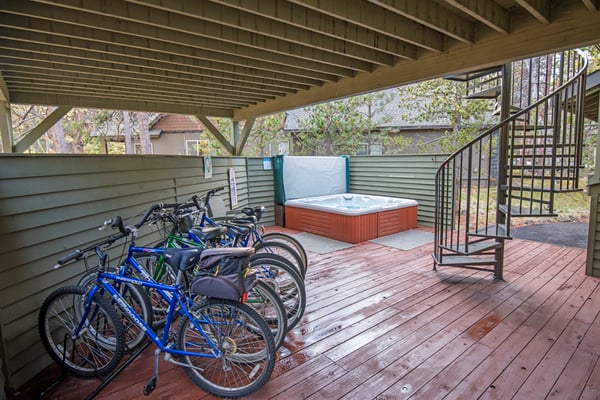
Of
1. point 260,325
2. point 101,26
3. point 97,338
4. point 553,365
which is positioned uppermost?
point 101,26

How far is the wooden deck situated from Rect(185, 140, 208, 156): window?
384 inches

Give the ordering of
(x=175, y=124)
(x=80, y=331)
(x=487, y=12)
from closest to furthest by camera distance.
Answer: (x=80, y=331) < (x=487, y=12) < (x=175, y=124)

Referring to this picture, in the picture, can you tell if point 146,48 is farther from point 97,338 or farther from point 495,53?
point 495,53

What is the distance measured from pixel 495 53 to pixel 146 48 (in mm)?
3017

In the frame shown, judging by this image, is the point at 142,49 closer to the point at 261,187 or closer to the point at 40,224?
the point at 40,224

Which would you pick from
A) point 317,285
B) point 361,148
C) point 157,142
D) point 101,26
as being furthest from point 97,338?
point 157,142

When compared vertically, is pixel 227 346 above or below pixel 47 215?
below

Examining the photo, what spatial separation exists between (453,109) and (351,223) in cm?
490

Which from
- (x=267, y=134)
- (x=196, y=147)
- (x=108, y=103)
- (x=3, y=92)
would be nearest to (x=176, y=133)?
(x=196, y=147)

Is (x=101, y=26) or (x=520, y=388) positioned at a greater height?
(x=101, y=26)

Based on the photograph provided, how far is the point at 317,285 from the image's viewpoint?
11.1 ft

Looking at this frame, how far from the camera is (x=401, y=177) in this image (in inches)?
251

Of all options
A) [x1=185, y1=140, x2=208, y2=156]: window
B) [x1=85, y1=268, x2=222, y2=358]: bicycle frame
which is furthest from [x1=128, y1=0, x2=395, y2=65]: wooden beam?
[x1=185, y1=140, x2=208, y2=156]: window

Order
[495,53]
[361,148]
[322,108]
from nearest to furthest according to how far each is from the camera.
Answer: [495,53], [322,108], [361,148]
